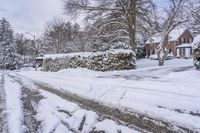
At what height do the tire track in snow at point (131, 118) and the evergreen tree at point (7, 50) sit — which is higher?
the evergreen tree at point (7, 50)

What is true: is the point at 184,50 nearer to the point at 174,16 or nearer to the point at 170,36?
the point at 170,36

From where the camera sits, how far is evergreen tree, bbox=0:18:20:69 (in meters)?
64.1

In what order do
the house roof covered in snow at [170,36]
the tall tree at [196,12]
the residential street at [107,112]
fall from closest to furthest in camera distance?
the residential street at [107,112] < the tall tree at [196,12] < the house roof covered in snow at [170,36]

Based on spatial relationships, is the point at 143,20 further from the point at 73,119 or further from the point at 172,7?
the point at 73,119

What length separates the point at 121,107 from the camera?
334 inches

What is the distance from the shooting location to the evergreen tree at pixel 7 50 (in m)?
64.1

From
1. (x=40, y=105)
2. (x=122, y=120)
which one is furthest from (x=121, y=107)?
(x=40, y=105)

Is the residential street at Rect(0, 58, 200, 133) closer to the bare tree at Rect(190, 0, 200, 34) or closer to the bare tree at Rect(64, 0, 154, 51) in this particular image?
the bare tree at Rect(190, 0, 200, 34)

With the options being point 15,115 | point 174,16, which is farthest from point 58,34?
point 15,115

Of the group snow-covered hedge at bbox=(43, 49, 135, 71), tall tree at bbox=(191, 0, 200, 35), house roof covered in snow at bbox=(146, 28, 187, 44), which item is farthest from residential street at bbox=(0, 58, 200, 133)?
house roof covered in snow at bbox=(146, 28, 187, 44)

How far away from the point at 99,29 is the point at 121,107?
19.1m

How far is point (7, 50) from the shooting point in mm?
64062

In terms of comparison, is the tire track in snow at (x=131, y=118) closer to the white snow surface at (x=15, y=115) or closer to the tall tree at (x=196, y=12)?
the white snow surface at (x=15, y=115)

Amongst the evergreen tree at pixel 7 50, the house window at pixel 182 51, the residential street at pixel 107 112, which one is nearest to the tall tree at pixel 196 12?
the residential street at pixel 107 112
